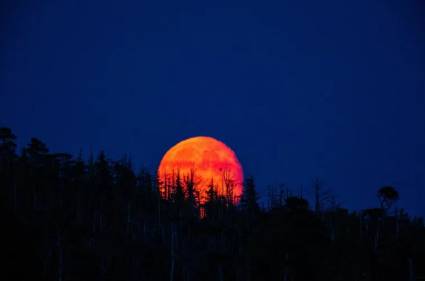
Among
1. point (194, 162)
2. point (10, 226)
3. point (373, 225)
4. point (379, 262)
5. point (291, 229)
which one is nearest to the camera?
point (10, 226)

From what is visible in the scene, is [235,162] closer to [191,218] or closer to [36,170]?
[191,218]

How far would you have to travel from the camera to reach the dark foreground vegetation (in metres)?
58.0

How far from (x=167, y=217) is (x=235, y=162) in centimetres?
3650

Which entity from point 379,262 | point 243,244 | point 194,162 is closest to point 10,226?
point 379,262

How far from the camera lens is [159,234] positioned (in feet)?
304

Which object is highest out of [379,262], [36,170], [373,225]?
[36,170]

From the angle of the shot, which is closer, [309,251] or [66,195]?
[309,251]

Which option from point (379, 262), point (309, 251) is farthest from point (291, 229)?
point (379, 262)

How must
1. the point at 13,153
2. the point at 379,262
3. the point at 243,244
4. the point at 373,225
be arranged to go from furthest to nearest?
the point at 13,153, the point at 373,225, the point at 243,244, the point at 379,262

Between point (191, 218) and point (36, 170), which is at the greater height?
point (36, 170)

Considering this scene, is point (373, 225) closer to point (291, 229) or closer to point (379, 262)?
point (379, 262)

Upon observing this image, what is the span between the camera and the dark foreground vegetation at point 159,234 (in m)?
58.0

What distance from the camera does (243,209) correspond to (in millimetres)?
108375

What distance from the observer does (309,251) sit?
5778cm
